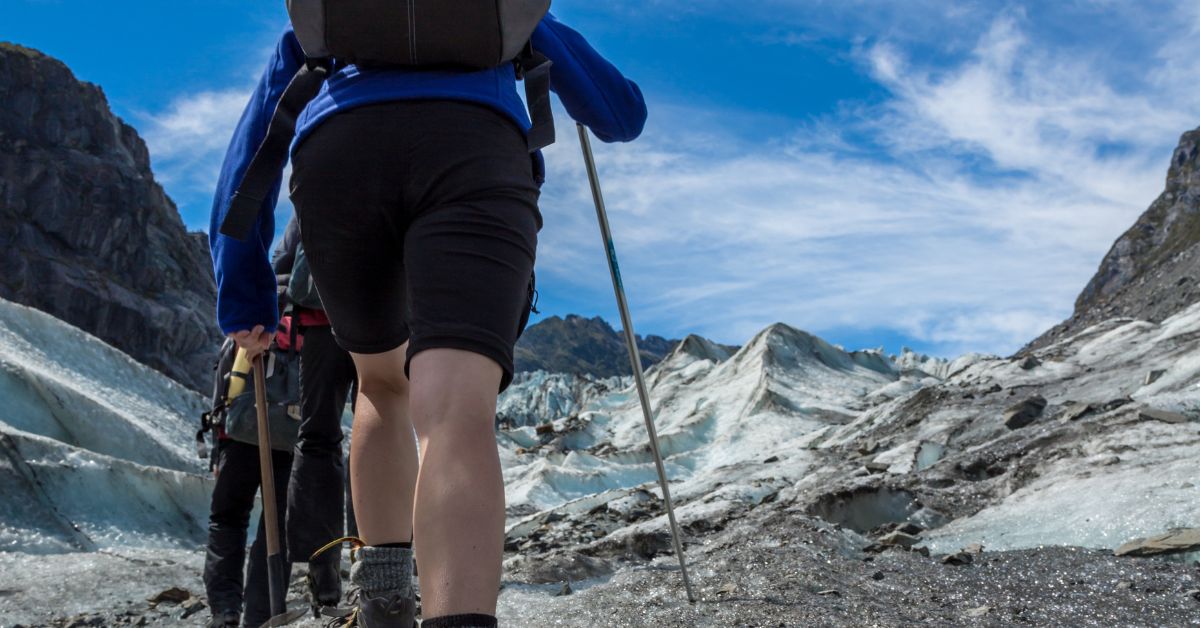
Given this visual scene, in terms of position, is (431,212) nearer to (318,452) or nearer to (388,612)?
(388,612)

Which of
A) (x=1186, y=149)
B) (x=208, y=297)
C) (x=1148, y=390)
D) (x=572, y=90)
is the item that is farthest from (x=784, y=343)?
(x=1186, y=149)

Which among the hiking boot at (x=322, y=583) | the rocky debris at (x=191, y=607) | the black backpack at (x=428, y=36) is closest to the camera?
the black backpack at (x=428, y=36)

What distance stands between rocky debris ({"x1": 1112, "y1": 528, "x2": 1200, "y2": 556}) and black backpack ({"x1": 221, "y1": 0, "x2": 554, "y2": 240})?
3809 mm

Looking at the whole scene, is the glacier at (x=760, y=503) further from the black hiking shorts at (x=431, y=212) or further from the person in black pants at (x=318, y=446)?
the black hiking shorts at (x=431, y=212)

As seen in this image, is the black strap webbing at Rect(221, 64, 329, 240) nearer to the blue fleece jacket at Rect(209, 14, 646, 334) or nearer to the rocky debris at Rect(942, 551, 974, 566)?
the blue fleece jacket at Rect(209, 14, 646, 334)

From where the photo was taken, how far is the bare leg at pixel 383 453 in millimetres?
2594

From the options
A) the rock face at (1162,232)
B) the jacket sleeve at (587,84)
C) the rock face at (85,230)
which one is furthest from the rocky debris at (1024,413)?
the rock face at (1162,232)

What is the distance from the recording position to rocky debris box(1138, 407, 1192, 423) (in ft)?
23.5

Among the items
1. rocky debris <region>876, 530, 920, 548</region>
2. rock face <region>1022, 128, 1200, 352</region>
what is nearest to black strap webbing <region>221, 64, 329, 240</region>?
rocky debris <region>876, 530, 920, 548</region>

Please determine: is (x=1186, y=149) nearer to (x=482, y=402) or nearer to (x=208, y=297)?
(x=208, y=297)

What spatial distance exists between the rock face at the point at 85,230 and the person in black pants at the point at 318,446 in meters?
84.5

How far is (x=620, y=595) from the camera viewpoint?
4141mm

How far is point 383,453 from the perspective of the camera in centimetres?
267

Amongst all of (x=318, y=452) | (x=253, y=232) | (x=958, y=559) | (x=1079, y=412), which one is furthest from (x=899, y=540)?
(x=1079, y=412)
